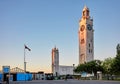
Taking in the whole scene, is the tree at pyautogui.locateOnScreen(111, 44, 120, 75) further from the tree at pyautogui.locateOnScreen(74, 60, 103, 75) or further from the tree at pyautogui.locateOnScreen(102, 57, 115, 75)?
the tree at pyautogui.locateOnScreen(74, 60, 103, 75)

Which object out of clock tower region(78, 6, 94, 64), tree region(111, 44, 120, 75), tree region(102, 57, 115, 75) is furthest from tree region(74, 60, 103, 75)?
clock tower region(78, 6, 94, 64)

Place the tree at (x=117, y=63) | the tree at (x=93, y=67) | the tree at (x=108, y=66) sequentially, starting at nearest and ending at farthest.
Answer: the tree at (x=117, y=63), the tree at (x=108, y=66), the tree at (x=93, y=67)

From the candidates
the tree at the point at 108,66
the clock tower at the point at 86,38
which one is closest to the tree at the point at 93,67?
the tree at the point at 108,66

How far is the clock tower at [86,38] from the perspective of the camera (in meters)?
179

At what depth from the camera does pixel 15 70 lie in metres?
110

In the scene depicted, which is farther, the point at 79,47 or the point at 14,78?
the point at 79,47

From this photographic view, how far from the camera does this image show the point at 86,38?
593 feet

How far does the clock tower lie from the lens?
179375mm

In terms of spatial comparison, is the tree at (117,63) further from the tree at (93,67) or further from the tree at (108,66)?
the tree at (93,67)

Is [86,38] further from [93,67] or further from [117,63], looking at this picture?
[117,63]

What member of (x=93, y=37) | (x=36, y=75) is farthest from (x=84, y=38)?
(x=36, y=75)

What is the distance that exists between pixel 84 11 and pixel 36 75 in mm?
74667

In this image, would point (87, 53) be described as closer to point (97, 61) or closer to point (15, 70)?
point (97, 61)

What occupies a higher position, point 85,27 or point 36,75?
point 85,27
